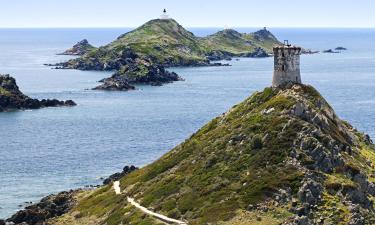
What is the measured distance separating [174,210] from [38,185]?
194 feet

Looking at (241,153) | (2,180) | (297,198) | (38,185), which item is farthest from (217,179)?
(2,180)

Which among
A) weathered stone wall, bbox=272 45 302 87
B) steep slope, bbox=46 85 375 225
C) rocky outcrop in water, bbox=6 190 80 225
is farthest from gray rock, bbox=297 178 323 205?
rocky outcrop in water, bbox=6 190 80 225

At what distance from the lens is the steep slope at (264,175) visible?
81.3m

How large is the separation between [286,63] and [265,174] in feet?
78.5

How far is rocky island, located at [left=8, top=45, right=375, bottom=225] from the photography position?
8144cm

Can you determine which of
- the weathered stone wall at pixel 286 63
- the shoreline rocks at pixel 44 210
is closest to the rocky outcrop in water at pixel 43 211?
the shoreline rocks at pixel 44 210

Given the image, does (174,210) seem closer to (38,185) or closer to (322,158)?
(322,158)

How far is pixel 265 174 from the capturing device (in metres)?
87.8

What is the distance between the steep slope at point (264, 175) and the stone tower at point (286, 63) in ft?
6.15

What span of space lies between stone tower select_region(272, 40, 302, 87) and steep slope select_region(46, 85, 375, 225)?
1.87m

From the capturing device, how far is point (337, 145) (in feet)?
308

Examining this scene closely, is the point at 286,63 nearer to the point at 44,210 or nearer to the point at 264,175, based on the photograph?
the point at 264,175

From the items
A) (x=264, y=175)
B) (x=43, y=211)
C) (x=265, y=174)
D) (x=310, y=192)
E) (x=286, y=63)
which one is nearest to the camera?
(x=310, y=192)

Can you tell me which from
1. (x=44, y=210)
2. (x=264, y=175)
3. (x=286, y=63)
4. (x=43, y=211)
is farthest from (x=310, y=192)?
A: (x=44, y=210)
